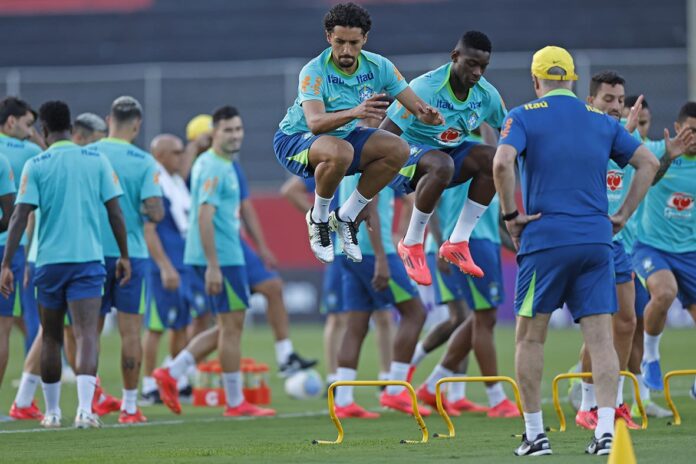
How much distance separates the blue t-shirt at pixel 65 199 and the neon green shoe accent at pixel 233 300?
179 centimetres

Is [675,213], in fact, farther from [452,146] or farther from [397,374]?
[397,374]

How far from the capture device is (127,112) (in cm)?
1251

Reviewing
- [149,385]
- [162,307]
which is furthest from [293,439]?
[162,307]

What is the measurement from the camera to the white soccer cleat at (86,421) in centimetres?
1118

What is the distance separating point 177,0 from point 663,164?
888 inches

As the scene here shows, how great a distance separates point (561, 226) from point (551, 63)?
1.08m

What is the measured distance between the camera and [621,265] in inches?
436

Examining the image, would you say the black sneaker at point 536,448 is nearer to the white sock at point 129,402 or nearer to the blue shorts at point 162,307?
the white sock at point 129,402

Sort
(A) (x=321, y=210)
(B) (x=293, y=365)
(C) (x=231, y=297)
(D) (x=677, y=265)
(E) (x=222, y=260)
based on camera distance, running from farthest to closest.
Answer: (B) (x=293, y=365), (E) (x=222, y=260), (C) (x=231, y=297), (D) (x=677, y=265), (A) (x=321, y=210)

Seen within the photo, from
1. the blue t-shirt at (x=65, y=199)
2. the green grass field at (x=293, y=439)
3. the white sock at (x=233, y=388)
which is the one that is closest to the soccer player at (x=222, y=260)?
the white sock at (x=233, y=388)

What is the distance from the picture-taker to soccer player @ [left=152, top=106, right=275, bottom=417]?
41.9ft

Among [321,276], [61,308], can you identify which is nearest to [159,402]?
[61,308]

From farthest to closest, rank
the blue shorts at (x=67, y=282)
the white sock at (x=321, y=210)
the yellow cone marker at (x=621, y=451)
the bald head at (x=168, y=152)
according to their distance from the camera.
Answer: the bald head at (x=168, y=152) < the blue shorts at (x=67, y=282) < the white sock at (x=321, y=210) < the yellow cone marker at (x=621, y=451)

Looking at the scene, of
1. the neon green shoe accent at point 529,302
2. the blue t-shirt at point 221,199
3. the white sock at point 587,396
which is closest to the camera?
the neon green shoe accent at point 529,302
